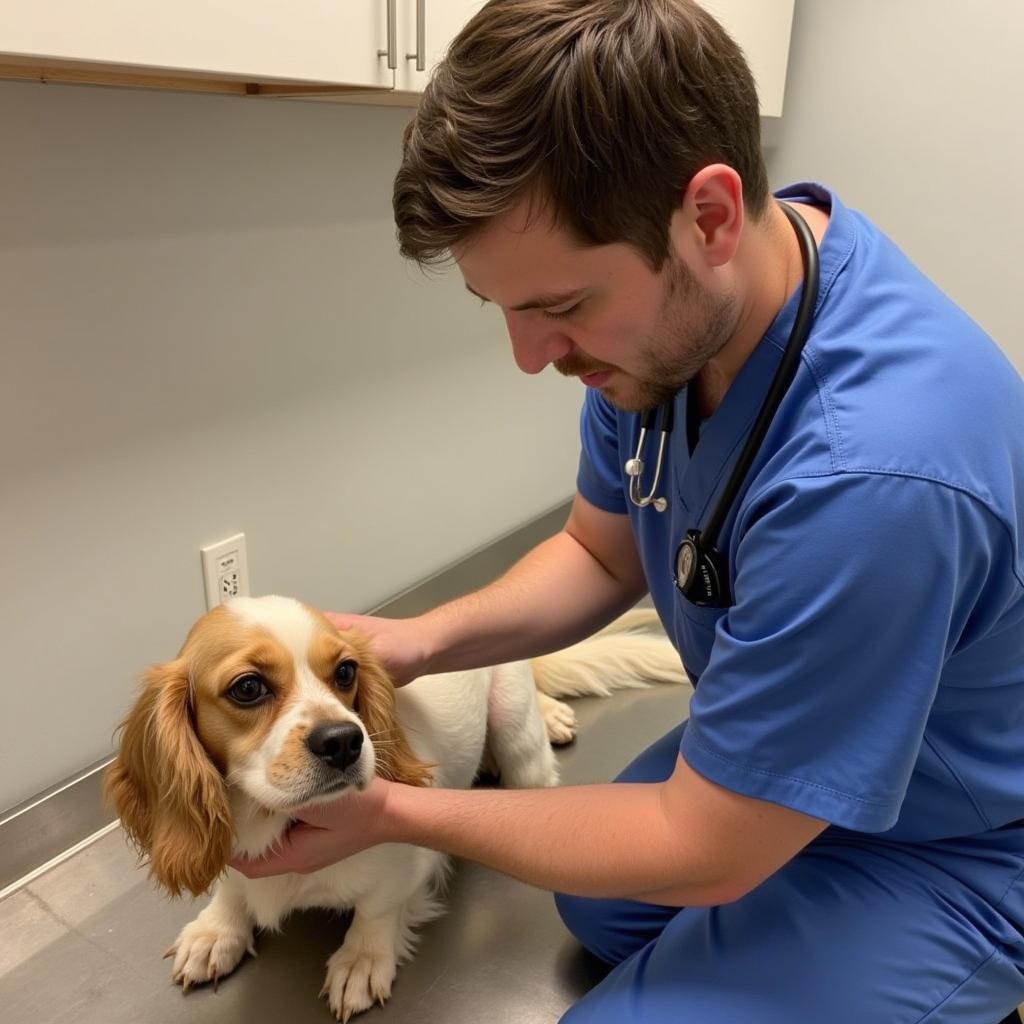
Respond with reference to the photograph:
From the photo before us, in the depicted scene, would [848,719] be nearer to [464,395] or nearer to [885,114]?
[464,395]

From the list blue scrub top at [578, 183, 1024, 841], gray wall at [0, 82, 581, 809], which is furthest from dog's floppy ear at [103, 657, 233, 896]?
blue scrub top at [578, 183, 1024, 841]

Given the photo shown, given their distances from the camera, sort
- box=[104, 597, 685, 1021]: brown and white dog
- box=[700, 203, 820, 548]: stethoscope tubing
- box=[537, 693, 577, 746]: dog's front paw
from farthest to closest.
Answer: box=[537, 693, 577, 746]: dog's front paw → box=[104, 597, 685, 1021]: brown and white dog → box=[700, 203, 820, 548]: stethoscope tubing

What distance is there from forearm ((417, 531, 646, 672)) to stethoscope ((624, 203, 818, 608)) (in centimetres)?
31

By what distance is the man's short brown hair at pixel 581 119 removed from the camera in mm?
667

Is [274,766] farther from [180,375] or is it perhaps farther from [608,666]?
[608,666]

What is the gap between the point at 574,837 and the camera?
33.7 inches

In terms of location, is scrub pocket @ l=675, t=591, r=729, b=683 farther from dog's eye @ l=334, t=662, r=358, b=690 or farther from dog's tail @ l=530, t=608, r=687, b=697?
dog's tail @ l=530, t=608, r=687, b=697

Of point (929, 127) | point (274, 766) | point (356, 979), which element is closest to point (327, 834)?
point (274, 766)

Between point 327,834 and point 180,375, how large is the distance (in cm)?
61

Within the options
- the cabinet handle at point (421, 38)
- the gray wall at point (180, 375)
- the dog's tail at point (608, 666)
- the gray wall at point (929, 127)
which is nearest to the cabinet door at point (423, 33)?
the cabinet handle at point (421, 38)

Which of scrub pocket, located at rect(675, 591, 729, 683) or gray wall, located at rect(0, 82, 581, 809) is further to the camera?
→ gray wall, located at rect(0, 82, 581, 809)

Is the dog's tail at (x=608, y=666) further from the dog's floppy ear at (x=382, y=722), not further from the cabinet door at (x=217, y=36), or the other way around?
the cabinet door at (x=217, y=36)

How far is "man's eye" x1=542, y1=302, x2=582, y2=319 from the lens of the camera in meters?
0.75

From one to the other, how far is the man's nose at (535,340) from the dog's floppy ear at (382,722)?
0.39 m
